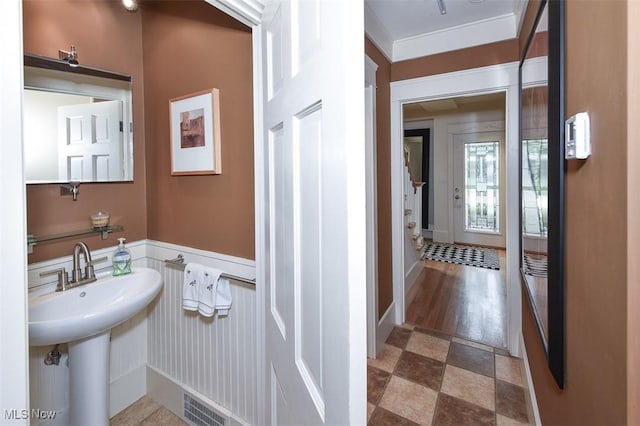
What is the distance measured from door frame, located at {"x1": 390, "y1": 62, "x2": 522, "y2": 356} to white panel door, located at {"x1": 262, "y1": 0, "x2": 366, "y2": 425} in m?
1.95

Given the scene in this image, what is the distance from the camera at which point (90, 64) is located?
5.35 feet

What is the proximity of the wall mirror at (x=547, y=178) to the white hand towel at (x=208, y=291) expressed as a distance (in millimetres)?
1424

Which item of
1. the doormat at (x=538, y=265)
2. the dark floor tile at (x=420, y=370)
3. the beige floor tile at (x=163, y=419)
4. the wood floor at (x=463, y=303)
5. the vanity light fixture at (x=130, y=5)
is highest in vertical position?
the vanity light fixture at (x=130, y=5)

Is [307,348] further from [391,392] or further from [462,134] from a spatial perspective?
[462,134]

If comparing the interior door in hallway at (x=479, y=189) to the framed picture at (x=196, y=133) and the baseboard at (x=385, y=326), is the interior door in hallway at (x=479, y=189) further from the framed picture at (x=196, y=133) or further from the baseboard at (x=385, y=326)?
the framed picture at (x=196, y=133)

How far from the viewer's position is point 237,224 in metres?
1.53

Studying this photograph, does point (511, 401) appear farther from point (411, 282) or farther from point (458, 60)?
point (458, 60)

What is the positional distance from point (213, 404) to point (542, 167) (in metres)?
1.99

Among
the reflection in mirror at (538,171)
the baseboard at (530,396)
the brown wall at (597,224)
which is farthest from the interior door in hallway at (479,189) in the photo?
the brown wall at (597,224)

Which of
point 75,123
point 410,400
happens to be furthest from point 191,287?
point 410,400

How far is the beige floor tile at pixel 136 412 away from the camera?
175 cm

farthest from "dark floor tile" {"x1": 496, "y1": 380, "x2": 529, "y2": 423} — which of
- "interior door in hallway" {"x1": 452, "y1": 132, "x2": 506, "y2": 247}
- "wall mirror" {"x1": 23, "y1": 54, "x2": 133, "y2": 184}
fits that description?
"interior door in hallway" {"x1": 452, "y1": 132, "x2": 506, "y2": 247}

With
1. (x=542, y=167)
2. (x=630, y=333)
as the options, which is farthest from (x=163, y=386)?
(x=542, y=167)

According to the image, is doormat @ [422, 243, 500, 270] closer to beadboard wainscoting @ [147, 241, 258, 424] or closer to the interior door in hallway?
the interior door in hallway
